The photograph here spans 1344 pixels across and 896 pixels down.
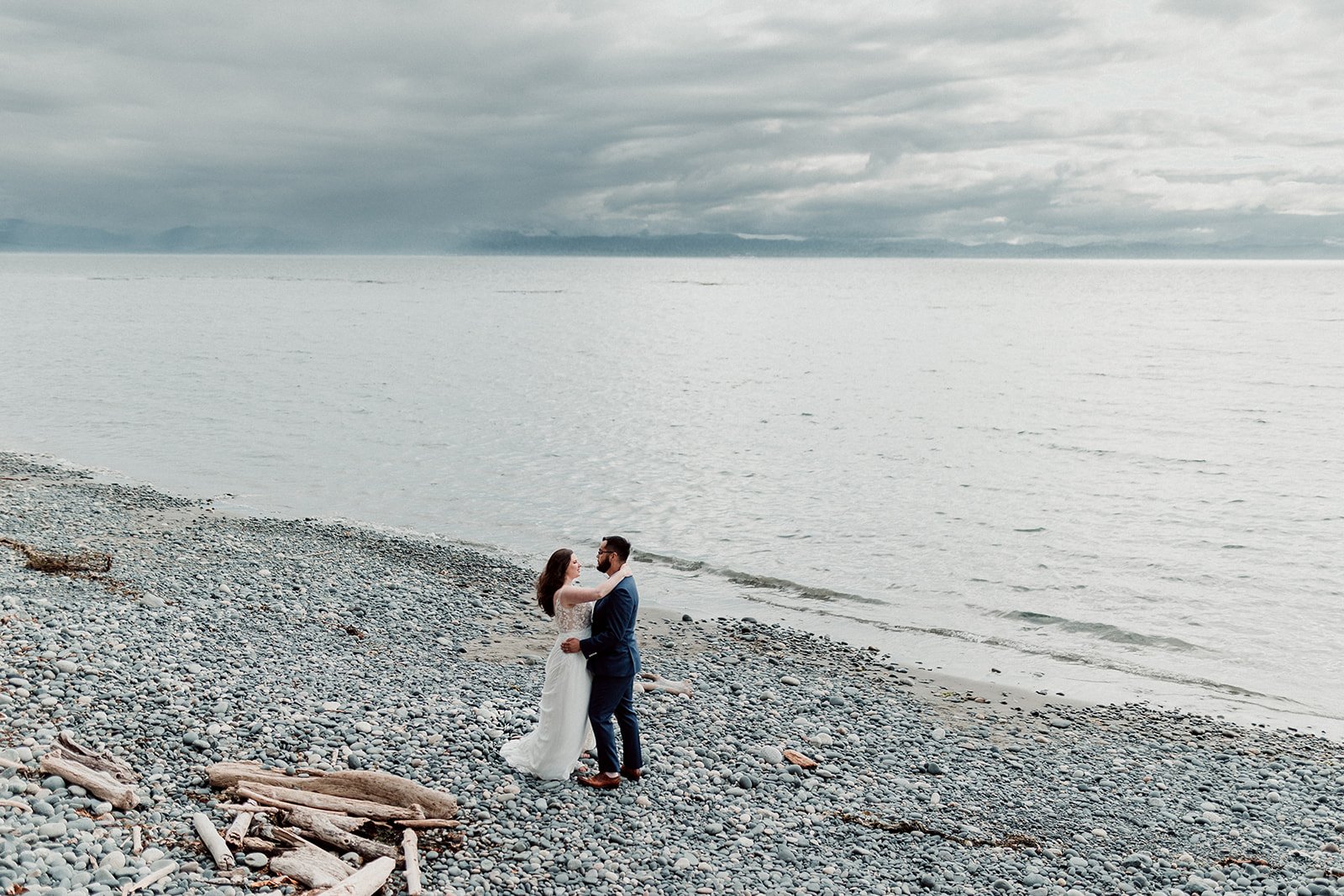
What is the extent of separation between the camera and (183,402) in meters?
46.3

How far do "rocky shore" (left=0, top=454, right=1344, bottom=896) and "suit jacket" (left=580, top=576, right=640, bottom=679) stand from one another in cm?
125

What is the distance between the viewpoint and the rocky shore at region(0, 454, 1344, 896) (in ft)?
28.5

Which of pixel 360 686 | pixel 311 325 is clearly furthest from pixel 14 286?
pixel 360 686

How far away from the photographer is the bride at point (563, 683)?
9.98 m

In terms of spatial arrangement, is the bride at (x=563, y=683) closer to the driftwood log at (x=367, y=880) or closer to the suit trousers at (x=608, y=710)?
the suit trousers at (x=608, y=710)

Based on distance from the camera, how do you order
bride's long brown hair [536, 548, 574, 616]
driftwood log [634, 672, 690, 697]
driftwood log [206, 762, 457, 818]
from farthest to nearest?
driftwood log [634, 672, 690, 697], bride's long brown hair [536, 548, 574, 616], driftwood log [206, 762, 457, 818]

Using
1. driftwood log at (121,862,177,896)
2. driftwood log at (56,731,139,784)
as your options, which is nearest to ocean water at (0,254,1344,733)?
driftwood log at (56,731,139,784)

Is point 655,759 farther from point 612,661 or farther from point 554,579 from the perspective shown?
point 554,579

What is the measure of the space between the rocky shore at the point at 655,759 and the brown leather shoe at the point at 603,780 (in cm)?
9

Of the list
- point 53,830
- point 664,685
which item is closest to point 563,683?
point 664,685

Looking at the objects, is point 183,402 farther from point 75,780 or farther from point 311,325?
point 311,325

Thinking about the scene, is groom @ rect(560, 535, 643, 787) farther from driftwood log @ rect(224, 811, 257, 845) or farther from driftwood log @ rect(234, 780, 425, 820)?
driftwood log @ rect(224, 811, 257, 845)

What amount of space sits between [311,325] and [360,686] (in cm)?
8951

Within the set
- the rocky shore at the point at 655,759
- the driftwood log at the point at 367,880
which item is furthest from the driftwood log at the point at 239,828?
the driftwood log at the point at 367,880
